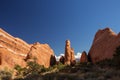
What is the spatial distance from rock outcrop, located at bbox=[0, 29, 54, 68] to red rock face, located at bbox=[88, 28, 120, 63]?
62.0 feet

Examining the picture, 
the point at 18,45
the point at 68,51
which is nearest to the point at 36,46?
the point at 18,45

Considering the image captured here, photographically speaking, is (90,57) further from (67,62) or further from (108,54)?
(108,54)

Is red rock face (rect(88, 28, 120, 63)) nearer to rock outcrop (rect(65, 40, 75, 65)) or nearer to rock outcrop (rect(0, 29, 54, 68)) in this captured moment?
rock outcrop (rect(65, 40, 75, 65))

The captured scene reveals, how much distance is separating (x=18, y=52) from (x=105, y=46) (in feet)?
108

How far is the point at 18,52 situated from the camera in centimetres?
9038

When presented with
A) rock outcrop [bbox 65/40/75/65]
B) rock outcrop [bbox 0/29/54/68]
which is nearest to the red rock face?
rock outcrop [bbox 65/40/75/65]

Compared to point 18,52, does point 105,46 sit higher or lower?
lower

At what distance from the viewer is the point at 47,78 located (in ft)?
72.9

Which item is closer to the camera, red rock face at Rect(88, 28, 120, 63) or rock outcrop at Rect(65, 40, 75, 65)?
red rock face at Rect(88, 28, 120, 63)

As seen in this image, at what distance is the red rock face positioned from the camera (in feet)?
234

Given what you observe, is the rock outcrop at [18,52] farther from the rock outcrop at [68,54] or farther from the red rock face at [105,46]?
the red rock face at [105,46]

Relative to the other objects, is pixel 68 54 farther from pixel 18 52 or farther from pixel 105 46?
pixel 105 46

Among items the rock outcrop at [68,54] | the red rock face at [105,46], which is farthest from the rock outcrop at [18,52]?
the red rock face at [105,46]

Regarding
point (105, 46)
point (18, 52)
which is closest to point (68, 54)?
point (18, 52)
